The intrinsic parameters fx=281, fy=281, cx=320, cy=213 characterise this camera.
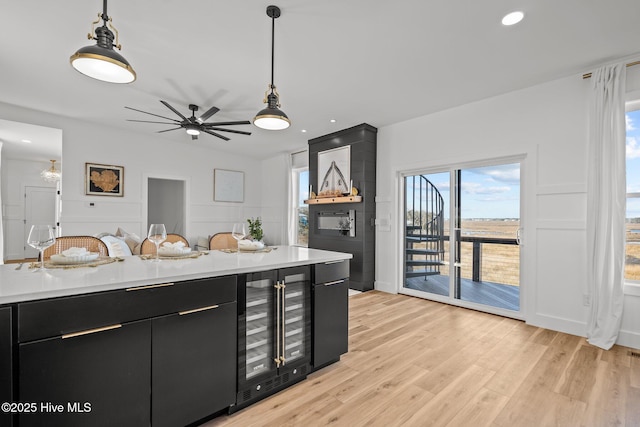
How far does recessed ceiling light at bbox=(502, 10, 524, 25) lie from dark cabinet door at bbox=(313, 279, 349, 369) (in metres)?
2.40

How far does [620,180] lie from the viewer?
8.59 feet

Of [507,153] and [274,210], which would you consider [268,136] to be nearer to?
[274,210]

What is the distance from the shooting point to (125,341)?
1.29 metres

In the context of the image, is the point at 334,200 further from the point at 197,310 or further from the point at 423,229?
the point at 197,310

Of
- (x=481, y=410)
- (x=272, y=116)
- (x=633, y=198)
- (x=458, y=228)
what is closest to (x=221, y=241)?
(x=272, y=116)

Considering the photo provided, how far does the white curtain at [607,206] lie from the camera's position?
2.61m

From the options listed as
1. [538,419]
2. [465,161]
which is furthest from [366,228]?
[538,419]

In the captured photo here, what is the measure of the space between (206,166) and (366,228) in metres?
4.12

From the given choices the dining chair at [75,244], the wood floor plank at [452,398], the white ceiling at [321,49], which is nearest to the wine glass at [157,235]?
the dining chair at [75,244]

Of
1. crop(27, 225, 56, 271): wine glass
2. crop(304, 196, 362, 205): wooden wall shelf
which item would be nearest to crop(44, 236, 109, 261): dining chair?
crop(27, 225, 56, 271): wine glass

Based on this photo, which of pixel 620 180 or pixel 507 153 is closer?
pixel 620 180

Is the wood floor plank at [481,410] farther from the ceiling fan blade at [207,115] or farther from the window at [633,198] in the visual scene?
the ceiling fan blade at [207,115]

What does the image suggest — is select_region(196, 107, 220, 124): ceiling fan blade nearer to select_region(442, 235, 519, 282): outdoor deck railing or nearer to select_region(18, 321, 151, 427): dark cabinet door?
select_region(18, 321, 151, 427): dark cabinet door

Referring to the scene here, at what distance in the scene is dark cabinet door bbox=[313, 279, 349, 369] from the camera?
2.07m
